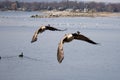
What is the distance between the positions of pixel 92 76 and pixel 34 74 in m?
3.40

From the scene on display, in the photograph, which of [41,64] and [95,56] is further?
[95,56]

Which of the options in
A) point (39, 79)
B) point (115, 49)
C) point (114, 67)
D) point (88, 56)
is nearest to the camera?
point (39, 79)

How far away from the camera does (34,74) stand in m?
24.8

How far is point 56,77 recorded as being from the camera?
23562mm

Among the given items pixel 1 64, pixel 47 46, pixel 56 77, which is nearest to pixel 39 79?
pixel 56 77

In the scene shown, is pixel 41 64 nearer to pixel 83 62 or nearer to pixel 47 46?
pixel 83 62

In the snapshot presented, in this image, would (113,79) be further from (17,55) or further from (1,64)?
(17,55)

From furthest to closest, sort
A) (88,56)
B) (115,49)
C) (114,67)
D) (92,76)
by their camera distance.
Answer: (115,49)
(88,56)
(114,67)
(92,76)

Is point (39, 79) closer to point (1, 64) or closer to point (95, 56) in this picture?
point (1, 64)

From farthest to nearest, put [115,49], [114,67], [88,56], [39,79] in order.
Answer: [115,49]
[88,56]
[114,67]
[39,79]

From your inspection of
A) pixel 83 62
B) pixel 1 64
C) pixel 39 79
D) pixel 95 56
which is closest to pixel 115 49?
pixel 95 56

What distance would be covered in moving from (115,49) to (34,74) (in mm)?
14119

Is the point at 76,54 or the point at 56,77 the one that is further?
the point at 76,54

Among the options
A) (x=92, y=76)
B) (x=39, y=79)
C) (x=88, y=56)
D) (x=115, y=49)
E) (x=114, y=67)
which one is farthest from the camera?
(x=115, y=49)
